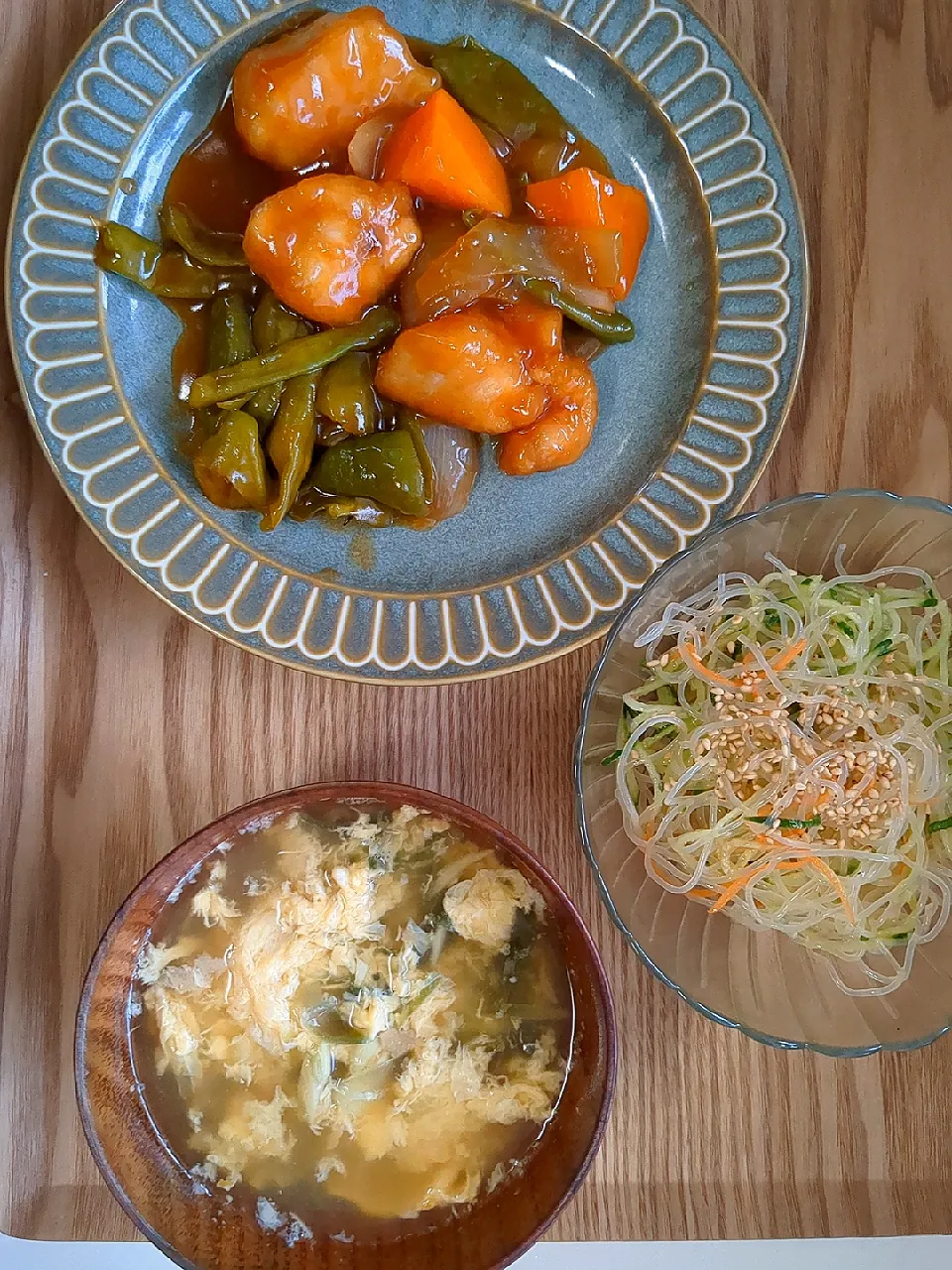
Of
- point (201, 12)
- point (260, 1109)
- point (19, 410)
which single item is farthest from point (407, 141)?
point (260, 1109)

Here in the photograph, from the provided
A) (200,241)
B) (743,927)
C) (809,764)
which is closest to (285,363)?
(200,241)

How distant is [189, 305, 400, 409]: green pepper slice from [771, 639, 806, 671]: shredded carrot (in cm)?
88

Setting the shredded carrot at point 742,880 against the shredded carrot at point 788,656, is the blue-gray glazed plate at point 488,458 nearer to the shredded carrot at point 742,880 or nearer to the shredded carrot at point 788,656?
the shredded carrot at point 788,656

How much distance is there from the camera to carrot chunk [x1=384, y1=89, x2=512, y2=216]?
1657 millimetres

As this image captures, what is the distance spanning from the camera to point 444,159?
1.66 meters

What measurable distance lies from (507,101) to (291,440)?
2.36ft

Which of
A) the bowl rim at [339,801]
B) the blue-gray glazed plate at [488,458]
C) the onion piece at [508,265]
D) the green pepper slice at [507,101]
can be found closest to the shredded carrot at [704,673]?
the blue-gray glazed plate at [488,458]

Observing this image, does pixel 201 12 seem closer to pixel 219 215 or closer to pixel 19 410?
pixel 219 215

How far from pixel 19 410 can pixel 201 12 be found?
0.78 meters

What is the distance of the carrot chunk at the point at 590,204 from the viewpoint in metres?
1.72

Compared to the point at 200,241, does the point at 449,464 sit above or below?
below

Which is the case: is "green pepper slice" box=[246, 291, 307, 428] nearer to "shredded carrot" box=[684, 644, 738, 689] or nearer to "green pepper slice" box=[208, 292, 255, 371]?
"green pepper slice" box=[208, 292, 255, 371]

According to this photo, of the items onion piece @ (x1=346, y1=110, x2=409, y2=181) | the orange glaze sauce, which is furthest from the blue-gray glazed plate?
onion piece @ (x1=346, y1=110, x2=409, y2=181)

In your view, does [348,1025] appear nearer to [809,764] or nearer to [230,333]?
[809,764]
